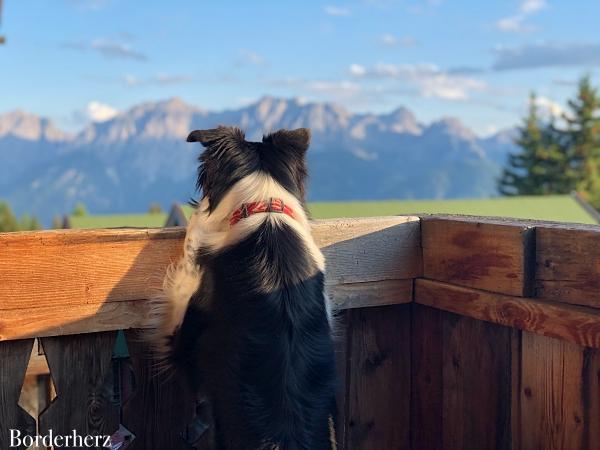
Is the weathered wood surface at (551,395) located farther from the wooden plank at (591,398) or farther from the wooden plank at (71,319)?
the wooden plank at (71,319)

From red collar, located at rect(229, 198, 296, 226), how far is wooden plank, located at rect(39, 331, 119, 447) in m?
0.58

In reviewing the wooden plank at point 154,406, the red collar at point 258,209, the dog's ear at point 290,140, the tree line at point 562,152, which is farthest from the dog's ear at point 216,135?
the tree line at point 562,152

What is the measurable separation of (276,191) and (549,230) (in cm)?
96

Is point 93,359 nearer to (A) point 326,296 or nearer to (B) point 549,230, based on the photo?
(A) point 326,296

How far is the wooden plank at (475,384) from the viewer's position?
2619mm

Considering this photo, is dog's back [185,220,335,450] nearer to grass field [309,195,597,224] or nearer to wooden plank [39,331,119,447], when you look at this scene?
wooden plank [39,331,119,447]

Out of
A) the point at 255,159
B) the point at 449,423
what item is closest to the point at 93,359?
the point at 255,159

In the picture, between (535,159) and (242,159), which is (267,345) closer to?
(242,159)

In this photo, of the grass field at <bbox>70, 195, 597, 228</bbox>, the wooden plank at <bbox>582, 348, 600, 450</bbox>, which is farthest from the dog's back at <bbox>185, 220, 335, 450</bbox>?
the grass field at <bbox>70, 195, 597, 228</bbox>

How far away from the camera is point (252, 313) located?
7.51 feet

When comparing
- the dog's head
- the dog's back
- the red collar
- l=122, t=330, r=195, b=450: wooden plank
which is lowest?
l=122, t=330, r=195, b=450: wooden plank

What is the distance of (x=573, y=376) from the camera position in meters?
2.32

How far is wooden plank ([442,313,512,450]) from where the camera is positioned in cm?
262

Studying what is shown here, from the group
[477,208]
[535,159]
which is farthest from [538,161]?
[477,208]
